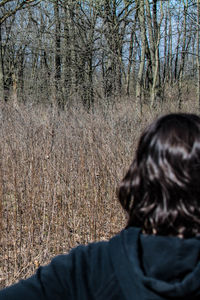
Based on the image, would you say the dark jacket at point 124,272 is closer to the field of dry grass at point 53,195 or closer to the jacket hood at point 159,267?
the jacket hood at point 159,267

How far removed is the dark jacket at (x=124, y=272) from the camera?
2.27ft

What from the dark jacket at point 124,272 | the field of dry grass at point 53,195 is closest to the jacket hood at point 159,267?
the dark jacket at point 124,272

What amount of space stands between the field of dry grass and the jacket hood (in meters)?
2.05

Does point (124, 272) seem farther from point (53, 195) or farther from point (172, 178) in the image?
point (53, 195)

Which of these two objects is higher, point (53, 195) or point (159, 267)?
point (159, 267)

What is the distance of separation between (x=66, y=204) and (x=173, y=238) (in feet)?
8.10

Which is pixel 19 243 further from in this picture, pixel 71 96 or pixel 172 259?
pixel 71 96

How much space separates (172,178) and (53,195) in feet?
7.41

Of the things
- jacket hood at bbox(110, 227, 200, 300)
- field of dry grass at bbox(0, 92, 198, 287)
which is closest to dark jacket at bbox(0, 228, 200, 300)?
jacket hood at bbox(110, 227, 200, 300)

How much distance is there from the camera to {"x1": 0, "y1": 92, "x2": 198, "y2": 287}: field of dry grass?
283 cm

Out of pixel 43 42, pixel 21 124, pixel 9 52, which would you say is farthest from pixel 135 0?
pixel 9 52

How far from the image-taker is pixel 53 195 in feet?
9.62

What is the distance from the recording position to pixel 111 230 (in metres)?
3.35

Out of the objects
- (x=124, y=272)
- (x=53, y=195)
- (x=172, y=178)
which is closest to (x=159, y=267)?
(x=124, y=272)
